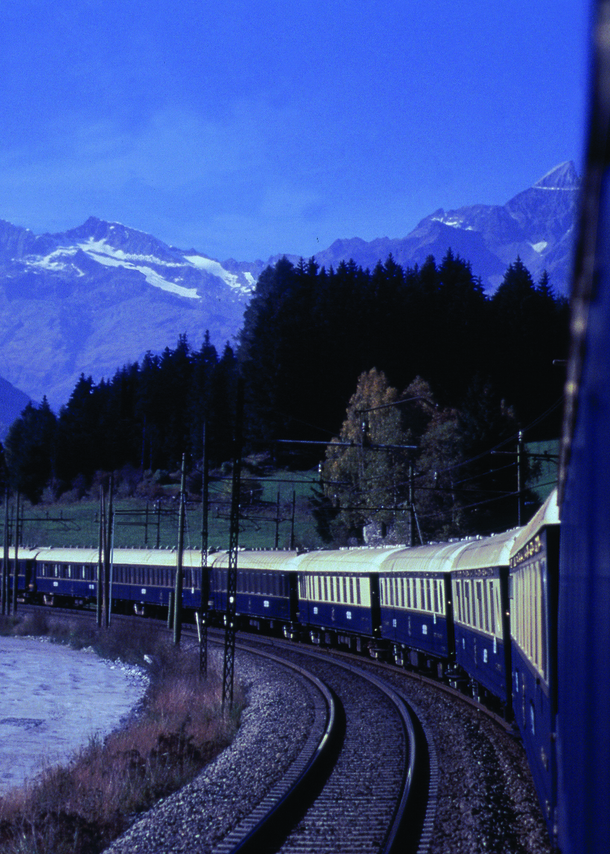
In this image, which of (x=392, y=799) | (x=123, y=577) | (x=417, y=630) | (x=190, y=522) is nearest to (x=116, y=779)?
(x=392, y=799)

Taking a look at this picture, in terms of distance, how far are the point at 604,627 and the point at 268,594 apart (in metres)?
35.8

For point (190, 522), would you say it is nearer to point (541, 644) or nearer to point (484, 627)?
point (484, 627)

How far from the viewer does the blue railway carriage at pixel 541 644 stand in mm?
6902

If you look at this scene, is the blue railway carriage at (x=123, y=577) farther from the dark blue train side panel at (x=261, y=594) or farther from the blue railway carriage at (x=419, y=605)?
the blue railway carriage at (x=419, y=605)

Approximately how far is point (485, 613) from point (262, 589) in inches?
962

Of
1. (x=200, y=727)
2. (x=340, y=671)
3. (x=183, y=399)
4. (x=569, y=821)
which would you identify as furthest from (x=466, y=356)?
(x=569, y=821)

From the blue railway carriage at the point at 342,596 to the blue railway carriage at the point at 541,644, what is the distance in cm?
1835

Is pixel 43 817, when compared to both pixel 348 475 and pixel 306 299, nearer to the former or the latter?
pixel 348 475

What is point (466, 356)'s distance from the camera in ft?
293

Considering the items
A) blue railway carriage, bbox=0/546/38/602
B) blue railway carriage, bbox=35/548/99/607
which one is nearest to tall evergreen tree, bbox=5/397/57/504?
blue railway carriage, bbox=0/546/38/602

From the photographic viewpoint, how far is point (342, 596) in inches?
1228

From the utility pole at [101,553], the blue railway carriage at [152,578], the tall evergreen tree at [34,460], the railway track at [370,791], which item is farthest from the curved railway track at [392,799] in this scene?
the tall evergreen tree at [34,460]

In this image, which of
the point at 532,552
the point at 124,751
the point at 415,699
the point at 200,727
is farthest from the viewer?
the point at 415,699

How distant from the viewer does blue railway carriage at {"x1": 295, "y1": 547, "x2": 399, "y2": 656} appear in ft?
94.7
